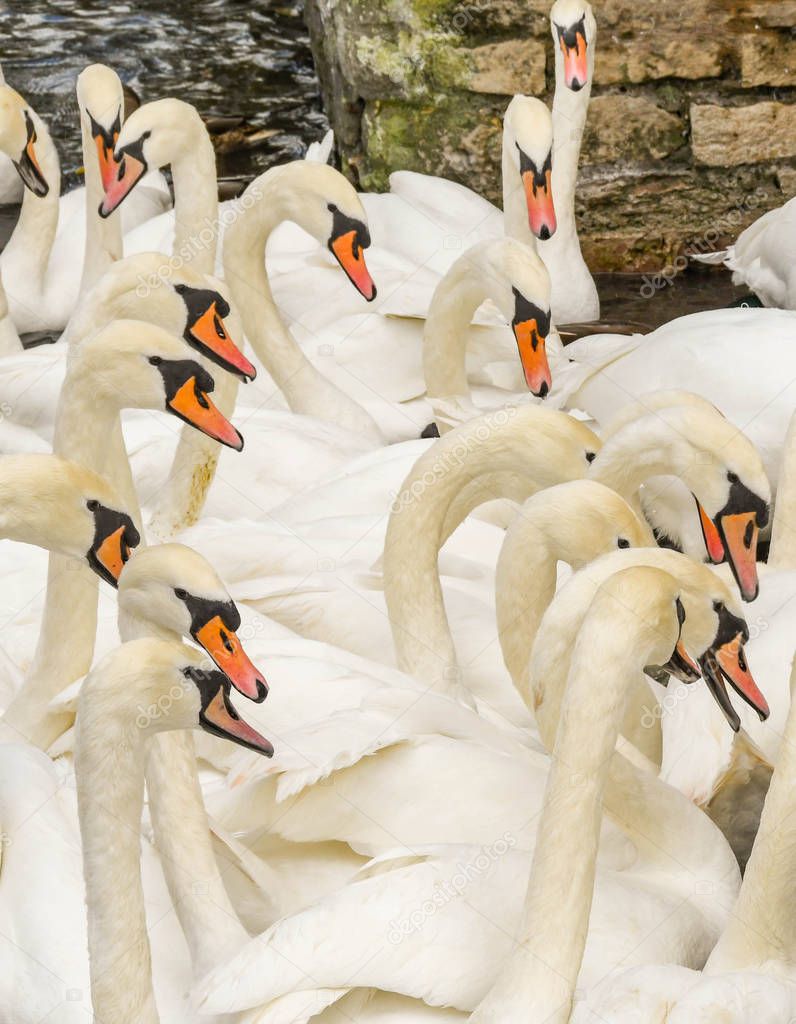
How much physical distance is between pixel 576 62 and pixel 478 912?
4.17 meters

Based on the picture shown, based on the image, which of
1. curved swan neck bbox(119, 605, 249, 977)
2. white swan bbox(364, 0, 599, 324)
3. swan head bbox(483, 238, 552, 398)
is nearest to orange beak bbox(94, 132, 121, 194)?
white swan bbox(364, 0, 599, 324)

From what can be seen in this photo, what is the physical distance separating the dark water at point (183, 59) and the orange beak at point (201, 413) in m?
4.49

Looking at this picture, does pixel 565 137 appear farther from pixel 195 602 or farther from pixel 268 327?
pixel 195 602

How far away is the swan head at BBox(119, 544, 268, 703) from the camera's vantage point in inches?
143

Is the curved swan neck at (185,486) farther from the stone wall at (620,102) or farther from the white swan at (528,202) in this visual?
the stone wall at (620,102)

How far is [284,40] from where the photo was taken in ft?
36.2

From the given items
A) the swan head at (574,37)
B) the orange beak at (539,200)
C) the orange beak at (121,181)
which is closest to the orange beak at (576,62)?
the swan head at (574,37)

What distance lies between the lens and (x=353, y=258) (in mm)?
5938

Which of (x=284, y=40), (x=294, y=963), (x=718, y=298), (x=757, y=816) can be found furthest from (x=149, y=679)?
(x=284, y=40)

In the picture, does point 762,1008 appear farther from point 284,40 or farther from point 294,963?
point 284,40

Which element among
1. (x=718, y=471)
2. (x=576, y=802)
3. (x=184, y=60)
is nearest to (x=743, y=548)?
(x=718, y=471)

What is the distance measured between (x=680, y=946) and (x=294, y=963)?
86 cm

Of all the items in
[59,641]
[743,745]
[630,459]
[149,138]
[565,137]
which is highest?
[149,138]

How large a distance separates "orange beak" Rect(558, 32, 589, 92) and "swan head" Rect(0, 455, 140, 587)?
339cm
